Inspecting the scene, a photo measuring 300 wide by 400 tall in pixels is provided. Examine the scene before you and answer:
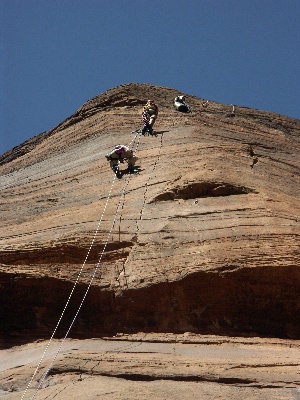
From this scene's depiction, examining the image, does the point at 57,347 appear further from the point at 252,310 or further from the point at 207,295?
the point at 252,310

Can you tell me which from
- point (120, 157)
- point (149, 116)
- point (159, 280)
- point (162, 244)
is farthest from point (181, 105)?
point (159, 280)

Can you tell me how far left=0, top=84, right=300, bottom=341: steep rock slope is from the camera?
387 inches

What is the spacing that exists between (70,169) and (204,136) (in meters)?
3.28

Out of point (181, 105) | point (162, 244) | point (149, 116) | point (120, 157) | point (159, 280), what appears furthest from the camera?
point (181, 105)

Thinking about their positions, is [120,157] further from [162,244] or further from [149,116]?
[162,244]

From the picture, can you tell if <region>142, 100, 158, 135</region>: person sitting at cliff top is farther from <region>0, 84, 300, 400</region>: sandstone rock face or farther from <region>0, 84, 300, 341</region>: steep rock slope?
<region>0, 84, 300, 400</region>: sandstone rock face

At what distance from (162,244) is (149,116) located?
6.59 meters

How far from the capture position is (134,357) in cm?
895

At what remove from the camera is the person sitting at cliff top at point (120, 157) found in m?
13.7

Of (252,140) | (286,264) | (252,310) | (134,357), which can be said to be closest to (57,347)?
(134,357)

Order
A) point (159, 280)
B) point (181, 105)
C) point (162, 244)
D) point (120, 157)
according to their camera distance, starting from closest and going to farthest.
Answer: point (159, 280), point (162, 244), point (120, 157), point (181, 105)

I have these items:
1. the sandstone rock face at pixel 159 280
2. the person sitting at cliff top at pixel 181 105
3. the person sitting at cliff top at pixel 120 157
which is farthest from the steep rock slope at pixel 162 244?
the person sitting at cliff top at pixel 181 105

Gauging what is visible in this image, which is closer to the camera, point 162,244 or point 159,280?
point 159,280

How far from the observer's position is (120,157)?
13.8 m
